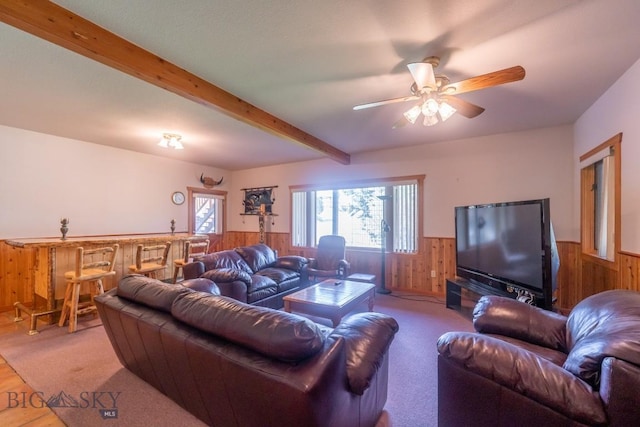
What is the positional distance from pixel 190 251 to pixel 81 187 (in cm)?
206

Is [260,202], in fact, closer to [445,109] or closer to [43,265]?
[43,265]

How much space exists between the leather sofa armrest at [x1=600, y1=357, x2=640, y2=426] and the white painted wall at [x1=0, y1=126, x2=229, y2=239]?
606 centimetres

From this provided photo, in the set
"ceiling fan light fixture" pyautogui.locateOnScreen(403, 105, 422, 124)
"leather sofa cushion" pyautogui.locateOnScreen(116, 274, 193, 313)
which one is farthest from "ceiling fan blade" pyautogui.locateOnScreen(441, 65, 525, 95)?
"leather sofa cushion" pyautogui.locateOnScreen(116, 274, 193, 313)

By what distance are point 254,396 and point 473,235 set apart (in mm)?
3489

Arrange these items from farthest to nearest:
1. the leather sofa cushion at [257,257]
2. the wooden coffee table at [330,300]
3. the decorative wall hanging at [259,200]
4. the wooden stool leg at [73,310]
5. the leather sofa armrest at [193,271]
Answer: the decorative wall hanging at [259,200]
the leather sofa cushion at [257,257]
the leather sofa armrest at [193,271]
the wooden stool leg at [73,310]
the wooden coffee table at [330,300]

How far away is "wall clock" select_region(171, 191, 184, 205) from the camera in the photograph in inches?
229

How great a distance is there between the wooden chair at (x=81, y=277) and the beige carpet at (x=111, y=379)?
6.9 inches

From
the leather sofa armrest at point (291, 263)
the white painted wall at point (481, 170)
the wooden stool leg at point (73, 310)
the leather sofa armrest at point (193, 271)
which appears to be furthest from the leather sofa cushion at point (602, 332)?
the wooden stool leg at point (73, 310)

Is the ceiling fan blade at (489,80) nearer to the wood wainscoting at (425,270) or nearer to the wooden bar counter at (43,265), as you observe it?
the wood wainscoting at (425,270)

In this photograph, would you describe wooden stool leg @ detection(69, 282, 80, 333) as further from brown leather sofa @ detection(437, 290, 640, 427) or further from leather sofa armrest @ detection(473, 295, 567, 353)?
leather sofa armrest @ detection(473, 295, 567, 353)

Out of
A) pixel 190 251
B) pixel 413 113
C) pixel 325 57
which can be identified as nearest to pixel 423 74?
pixel 413 113

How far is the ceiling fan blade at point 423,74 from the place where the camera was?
1.94 metres

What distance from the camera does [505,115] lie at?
3.44m

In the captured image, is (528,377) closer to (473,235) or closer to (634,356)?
(634,356)
